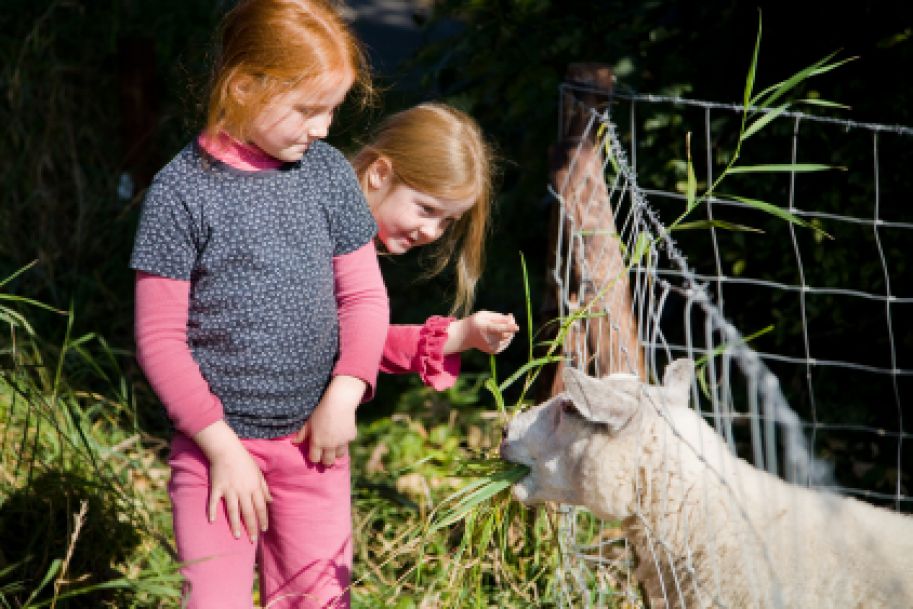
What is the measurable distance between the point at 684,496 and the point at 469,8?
2.34 meters

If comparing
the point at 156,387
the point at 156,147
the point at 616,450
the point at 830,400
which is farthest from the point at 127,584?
the point at 156,147

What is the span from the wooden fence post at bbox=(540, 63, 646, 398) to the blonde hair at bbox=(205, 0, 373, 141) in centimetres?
99

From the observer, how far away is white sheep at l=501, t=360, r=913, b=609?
2.40 m

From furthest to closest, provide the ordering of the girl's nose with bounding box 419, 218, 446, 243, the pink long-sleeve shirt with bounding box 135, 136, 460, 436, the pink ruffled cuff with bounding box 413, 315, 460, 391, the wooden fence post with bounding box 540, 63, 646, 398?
the wooden fence post with bounding box 540, 63, 646, 398, the girl's nose with bounding box 419, 218, 446, 243, the pink ruffled cuff with bounding box 413, 315, 460, 391, the pink long-sleeve shirt with bounding box 135, 136, 460, 436

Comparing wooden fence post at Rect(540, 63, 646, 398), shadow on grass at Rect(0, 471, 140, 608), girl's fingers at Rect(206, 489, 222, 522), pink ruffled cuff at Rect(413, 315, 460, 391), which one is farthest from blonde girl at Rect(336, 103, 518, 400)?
shadow on grass at Rect(0, 471, 140, 608)

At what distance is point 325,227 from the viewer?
2.49m

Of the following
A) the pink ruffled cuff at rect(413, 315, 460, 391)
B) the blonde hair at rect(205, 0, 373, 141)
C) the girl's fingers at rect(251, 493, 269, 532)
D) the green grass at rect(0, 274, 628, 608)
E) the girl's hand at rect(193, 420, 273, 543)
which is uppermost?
the blonde hair at rect(205, 0, 373, 141)

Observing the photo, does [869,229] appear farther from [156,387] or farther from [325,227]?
[156,387]

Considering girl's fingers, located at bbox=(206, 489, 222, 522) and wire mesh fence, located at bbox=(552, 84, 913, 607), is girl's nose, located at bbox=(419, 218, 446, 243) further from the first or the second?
girl's fingers, located at bbox=(206, 489, 222, 522)

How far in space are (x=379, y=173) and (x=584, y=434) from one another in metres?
0.88

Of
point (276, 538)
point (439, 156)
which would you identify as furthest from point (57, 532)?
point (439, 156)

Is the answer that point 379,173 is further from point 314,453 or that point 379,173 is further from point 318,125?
point 314,453

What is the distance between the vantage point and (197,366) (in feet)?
7.78

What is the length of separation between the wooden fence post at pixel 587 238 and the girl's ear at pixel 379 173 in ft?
1.94
